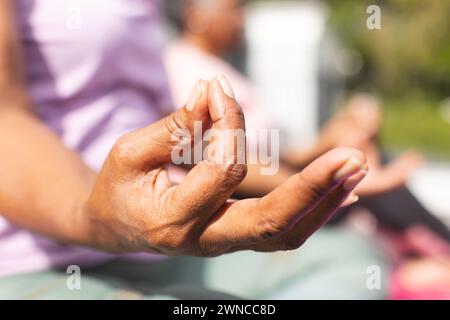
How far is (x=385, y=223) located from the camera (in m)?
1.56

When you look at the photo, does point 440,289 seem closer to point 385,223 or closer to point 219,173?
point 385,223

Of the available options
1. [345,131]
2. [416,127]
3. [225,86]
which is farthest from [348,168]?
[416,127]

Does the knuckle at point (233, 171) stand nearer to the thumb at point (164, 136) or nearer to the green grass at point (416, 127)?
the thumb at point (164, 136)

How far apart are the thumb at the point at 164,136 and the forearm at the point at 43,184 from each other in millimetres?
86

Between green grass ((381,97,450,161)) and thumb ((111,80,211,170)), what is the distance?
5.23 meters

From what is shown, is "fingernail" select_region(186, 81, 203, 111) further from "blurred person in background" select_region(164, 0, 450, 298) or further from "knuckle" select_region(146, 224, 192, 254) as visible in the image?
"blurred person in background" select_region(164, 0, 450, 298)

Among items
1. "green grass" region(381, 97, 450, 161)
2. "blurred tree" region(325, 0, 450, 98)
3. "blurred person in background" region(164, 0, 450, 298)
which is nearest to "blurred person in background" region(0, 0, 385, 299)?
"blurred person in background" region(164, 0, 450, 298)

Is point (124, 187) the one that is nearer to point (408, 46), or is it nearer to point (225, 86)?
point (225, 86)

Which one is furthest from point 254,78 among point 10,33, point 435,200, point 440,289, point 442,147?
point 442,147

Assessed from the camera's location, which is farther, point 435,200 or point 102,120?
point 435,200

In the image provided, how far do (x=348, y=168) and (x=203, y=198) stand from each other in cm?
11

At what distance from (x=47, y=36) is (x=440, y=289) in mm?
830

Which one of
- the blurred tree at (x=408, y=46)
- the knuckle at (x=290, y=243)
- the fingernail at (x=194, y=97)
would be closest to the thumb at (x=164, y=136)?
the fingernail at (x=194, y=97)
